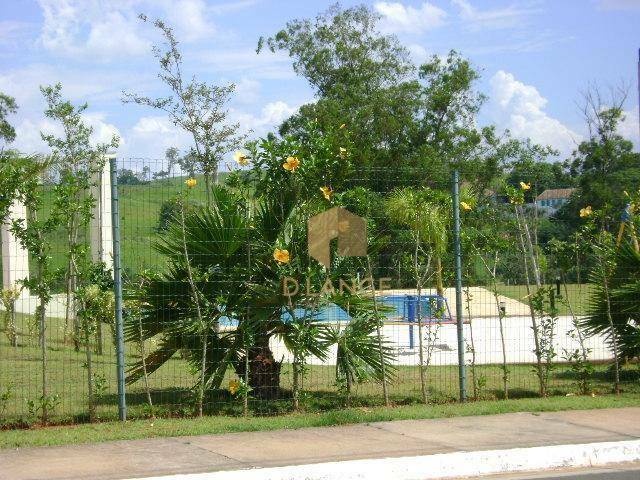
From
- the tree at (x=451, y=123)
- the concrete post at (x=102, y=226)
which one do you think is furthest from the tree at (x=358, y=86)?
the concrete post at (x=102, y=226)

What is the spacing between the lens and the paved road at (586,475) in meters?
7.50

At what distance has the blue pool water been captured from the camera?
9805 mm

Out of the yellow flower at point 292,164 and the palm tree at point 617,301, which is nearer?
the yellow flower at point 292,164

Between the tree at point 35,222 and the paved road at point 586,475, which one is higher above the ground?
the tree at point 35,222

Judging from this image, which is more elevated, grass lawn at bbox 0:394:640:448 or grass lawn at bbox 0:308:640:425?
grass lawn at bbox 0:308:640:425

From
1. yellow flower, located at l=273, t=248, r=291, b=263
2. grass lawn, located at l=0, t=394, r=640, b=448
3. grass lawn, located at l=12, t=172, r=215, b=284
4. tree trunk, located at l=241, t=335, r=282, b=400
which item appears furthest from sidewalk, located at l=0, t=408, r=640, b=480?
grass lawn, located at l=12, t=172, r=215, b=284

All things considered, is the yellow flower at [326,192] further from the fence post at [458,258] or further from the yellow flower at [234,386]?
the yellow flower at [234,386]

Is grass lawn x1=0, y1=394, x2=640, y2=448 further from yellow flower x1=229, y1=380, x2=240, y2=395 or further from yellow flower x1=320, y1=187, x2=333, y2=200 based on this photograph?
yellow flower x1=320, y1=187, x2=333, y2=200

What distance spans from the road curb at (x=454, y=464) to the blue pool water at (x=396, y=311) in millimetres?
Result: 2568

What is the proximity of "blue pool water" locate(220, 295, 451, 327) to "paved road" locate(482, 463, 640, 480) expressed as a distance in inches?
113

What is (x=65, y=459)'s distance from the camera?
762cm

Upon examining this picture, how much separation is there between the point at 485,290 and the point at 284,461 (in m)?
4.24

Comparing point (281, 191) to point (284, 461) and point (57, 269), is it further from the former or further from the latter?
point (284, 461)

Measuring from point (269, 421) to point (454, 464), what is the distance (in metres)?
2.44
